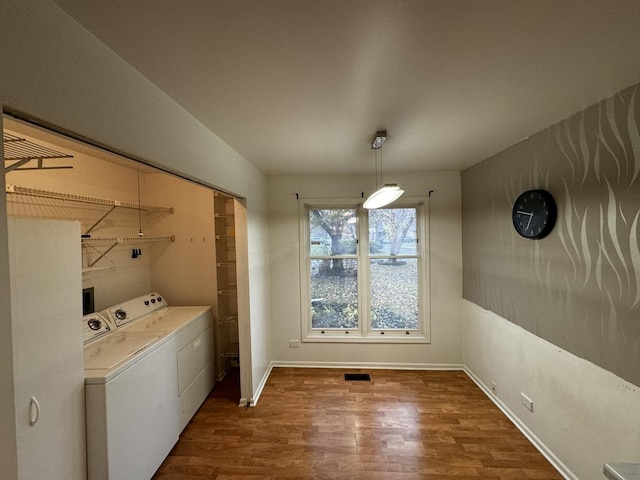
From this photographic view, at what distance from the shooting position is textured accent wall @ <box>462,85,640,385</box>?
4.97ft

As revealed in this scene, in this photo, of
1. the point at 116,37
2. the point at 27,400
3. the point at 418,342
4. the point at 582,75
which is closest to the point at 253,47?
the point at 116,37

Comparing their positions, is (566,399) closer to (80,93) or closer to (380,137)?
(380,137)

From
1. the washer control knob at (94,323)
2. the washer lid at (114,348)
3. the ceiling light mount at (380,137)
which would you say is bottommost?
the washer lid at (114,348)

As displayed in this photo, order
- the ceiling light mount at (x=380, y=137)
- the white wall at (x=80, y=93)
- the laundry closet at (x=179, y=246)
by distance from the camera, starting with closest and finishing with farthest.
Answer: the white wall at (x=80, y=93) < the ceiling light mount at (x=380, y=137) < the laundry closet at (x=179, y=246)

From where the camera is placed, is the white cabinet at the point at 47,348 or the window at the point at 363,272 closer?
the white cabinet at the point at 47,348

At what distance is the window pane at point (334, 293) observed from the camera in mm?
3688

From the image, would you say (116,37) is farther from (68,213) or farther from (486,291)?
(486,291)

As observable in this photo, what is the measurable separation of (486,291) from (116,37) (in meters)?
3.52

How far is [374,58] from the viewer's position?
119cm

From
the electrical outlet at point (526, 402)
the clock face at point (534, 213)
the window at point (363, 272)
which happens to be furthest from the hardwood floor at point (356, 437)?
the clock face at point (534, 213)

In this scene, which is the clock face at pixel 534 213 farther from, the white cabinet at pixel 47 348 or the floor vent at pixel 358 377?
the white cabinet at pixel 47 348

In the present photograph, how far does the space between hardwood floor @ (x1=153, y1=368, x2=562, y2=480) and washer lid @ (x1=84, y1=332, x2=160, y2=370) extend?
98 cm

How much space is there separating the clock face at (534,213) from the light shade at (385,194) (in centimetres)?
110

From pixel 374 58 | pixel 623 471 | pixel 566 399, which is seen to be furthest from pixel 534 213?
pixel 374 58
